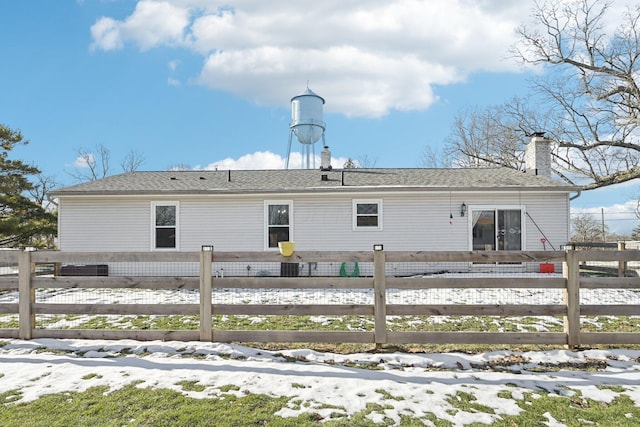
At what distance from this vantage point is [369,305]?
446 centimetres

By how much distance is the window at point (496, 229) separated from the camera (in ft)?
37.6

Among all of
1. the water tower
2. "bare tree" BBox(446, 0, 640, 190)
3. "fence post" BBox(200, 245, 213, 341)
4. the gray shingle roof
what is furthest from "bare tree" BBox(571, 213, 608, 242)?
"fence post" BBox(200, 245, 213, 341)

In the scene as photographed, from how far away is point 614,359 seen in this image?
412 centimetres

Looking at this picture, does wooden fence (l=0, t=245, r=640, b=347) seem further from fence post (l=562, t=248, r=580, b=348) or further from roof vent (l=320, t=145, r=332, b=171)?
roof vent (l=320, t=145, r=332, b=171)

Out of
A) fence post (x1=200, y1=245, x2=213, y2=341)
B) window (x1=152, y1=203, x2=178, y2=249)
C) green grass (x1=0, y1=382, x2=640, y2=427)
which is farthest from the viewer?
window (x1=152, y1=203, x2=178, y2=249)

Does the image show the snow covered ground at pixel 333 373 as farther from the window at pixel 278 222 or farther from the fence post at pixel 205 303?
the window at pixel 278 222

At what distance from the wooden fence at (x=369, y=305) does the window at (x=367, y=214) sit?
6.88 metres

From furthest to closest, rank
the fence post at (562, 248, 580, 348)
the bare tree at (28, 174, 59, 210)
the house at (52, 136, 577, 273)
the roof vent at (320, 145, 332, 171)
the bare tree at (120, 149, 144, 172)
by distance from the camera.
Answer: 1. the bare tree at (120, 149, 144, 172)
2. the bare tree at (28, 174, 59, 210)
3. the roof vent at (320, 145, 332, 171)
4. the house at (52, 136, 577, 273)
5. the fence post at (562, 248, 580, 348)

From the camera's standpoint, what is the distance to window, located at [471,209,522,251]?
11.5m

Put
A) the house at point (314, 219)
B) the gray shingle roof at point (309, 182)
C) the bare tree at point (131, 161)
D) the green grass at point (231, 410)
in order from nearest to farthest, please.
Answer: the green grass at point (231, 410)
the gray shingle roof at point (309, 182)
the house at point (314, 219)
the bare tree at point (131, 161)

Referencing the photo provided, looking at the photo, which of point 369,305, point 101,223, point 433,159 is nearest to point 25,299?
point 369,305

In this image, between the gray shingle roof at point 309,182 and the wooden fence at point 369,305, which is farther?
the gray shingle roof at point 309,182

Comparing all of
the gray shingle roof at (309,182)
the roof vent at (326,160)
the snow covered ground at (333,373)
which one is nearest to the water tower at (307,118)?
the roof vent at (326,160)

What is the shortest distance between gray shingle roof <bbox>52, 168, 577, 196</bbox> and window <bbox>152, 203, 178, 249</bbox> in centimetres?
62
